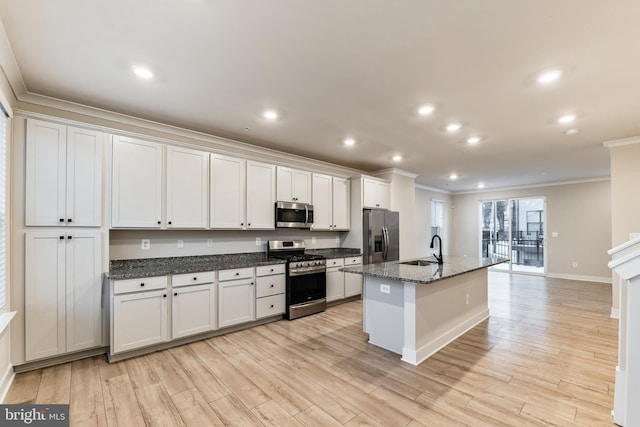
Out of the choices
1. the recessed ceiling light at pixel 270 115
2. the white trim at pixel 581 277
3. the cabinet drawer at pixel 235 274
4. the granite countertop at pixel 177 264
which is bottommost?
the white trim at pixel 581 277

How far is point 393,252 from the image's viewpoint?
5.87m

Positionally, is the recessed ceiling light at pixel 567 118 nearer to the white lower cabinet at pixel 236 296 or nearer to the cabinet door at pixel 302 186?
the cabinet door at pixel 302 186

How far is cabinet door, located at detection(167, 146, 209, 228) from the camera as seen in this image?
345cm

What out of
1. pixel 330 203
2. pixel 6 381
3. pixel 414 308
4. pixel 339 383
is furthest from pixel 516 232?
pixel 6 381

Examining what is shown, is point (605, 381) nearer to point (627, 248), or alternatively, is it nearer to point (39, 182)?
point (627, 248)

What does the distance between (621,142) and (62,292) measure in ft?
23.3

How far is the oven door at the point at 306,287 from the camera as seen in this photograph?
422 centimetres

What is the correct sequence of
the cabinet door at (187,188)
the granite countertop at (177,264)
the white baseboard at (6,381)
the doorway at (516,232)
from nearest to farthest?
the white baseboard at (6,381) < the granite countertop at (177,264) < the cabinet door at (187,188) < the doorway at (516,232)

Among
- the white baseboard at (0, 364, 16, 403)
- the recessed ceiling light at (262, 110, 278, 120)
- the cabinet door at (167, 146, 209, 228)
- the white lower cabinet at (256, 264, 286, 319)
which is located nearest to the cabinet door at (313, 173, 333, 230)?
the white lower cabinet at (256, 264, 286, 319)

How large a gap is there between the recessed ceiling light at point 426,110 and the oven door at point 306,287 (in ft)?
8.84

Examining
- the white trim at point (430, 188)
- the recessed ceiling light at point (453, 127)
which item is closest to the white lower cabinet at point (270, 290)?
the recessed ceiling light at point (453, 127)

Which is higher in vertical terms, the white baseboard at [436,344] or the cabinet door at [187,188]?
the cabinet door at [187,188]

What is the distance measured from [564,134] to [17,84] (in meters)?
6.08

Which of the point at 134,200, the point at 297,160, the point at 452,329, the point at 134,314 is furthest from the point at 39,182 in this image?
the point at 452,329
